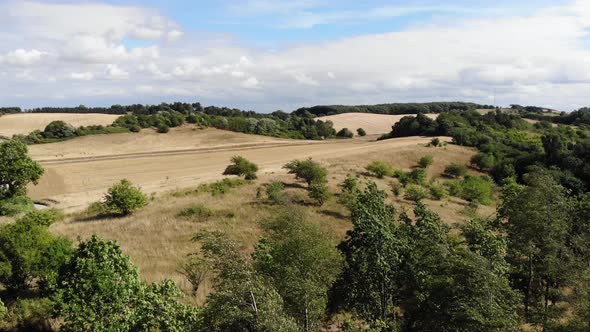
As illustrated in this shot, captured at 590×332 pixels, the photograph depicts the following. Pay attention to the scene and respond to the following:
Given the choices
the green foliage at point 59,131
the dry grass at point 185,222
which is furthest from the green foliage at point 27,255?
the green foliage at point 59,131

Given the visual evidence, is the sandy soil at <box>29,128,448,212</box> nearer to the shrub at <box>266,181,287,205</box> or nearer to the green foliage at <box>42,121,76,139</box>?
the green foliage at <box>42,121,76,139</box>

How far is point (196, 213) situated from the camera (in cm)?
3919

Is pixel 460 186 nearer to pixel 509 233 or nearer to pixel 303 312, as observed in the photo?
pixel 509 233

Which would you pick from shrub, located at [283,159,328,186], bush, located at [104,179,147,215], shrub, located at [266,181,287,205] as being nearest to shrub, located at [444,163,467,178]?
shrub, located at [283,159,328,186]

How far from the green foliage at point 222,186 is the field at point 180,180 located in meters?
0.92

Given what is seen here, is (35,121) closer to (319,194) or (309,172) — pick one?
(309,172)

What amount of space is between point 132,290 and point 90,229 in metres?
19.2

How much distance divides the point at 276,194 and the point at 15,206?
74.9ft

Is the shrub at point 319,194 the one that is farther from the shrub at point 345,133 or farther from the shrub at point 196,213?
the shrub at point 345,133

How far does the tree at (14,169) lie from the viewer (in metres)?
44.0

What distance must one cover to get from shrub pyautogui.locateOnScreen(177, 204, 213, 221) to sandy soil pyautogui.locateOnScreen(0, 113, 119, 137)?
89.5 m

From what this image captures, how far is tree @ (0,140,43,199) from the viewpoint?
43969 mm

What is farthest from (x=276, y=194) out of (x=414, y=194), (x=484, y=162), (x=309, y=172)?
(x=484, y=162)

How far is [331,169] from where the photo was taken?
6203cm
